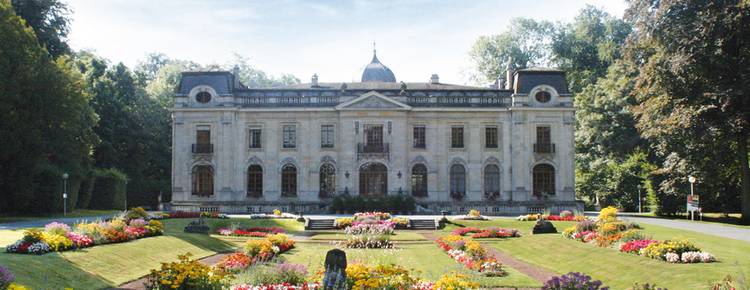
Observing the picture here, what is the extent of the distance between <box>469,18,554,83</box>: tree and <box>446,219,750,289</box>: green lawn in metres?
45.7

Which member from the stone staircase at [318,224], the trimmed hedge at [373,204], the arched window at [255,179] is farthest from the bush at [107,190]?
the stone staircase at [318,224]

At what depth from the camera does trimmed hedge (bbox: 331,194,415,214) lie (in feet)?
154

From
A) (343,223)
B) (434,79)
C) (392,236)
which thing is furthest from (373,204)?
(434,79)

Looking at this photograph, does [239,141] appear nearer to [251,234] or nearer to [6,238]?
[251,234]

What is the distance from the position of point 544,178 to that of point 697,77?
15.6 m

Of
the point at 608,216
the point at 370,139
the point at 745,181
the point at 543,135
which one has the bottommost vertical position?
Result: the point at 608,216

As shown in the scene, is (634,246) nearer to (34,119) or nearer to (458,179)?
(458,179)

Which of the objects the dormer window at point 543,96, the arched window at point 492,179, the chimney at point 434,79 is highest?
the chimney at point 434,79

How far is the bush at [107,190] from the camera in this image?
54812mm

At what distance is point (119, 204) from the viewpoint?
5581 centimetres

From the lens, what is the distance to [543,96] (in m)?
52.1

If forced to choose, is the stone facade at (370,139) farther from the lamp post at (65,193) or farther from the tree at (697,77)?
the tree at (697,77)

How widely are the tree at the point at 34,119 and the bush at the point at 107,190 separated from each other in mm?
7317

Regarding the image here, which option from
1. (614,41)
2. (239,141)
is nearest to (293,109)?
(239,141)
